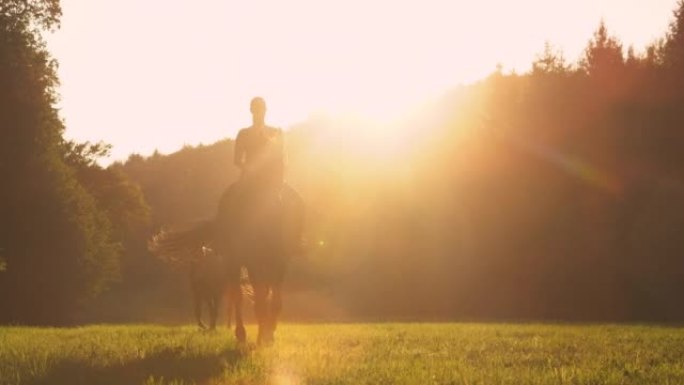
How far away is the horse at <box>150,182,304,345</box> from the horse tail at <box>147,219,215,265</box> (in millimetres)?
670

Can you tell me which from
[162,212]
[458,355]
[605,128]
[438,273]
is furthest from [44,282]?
[162,212]

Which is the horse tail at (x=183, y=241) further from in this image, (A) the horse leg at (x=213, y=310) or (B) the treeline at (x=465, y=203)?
(B) the treeline at (x=465, y=203)

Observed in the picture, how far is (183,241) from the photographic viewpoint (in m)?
14.5

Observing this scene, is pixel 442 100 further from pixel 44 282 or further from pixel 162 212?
pixel 162 212

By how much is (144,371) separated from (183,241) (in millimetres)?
5269

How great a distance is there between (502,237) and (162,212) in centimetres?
5187

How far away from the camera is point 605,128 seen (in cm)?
4909

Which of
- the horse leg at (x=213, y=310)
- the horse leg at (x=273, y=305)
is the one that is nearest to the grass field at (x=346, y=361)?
the horse leg at (x=273, y=305)

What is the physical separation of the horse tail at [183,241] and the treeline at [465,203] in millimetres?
22849

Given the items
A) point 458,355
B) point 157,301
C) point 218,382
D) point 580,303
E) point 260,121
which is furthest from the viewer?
point 157,301

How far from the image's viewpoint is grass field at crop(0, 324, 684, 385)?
28.8 feet

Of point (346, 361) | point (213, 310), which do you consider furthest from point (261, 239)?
point (213, 310)

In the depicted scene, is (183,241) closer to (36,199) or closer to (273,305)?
(273,305)

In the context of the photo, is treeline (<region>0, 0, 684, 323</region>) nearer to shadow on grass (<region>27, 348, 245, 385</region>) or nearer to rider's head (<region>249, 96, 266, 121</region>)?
rider's head (<region>249, 96, 266, 121</region>)
